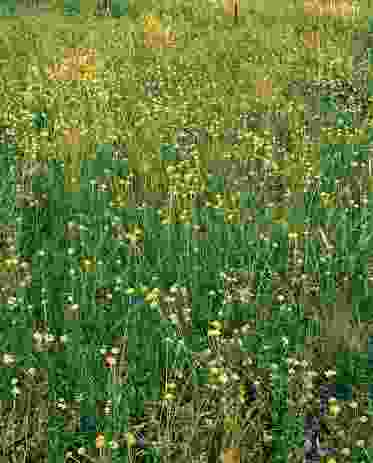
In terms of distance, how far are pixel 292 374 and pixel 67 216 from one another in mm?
2366

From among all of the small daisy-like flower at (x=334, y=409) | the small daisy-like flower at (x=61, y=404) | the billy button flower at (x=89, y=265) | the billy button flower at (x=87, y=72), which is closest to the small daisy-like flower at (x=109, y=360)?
the small daisy-like flower at (x=61, y=404)

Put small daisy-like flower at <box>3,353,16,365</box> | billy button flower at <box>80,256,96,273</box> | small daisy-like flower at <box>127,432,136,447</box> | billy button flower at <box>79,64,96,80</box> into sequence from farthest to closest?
billy button flower at <box>79,64,96,80</box>, billy button flower at <box>80,256,96,273</box>, small daisy-like flower at <box>3,353,16,365</box>, small daisy-like flower at <box>127,432,136,447</box>

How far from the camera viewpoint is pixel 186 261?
4.17m

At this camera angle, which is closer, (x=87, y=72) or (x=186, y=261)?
(x=186, y=261)

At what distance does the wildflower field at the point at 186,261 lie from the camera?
299 centimetres

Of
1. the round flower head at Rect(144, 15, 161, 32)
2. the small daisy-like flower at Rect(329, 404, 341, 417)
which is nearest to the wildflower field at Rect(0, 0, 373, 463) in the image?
the small daisy-like flower at Rect(329, 404, 341, 417)

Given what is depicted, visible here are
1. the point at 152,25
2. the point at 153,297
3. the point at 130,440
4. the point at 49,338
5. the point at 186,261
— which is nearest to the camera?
the point at 130,440

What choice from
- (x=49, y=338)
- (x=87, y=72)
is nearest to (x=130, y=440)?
(x=49, y=338)

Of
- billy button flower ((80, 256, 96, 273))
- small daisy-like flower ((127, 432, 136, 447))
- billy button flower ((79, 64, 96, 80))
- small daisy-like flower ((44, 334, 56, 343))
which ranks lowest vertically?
small daisy-like flower ((127, 432, 136, 447))

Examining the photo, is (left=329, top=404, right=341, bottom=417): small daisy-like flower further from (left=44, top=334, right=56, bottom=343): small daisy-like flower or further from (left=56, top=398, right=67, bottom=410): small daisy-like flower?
(left=44, top=334, right=56, bottom=343): small daisy-like flower

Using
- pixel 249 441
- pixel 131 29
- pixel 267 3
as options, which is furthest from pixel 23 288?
pixel 267 3

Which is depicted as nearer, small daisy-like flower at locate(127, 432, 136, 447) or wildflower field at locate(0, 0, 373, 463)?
small daisy-like flower at locate(127, 432, 136, 447)

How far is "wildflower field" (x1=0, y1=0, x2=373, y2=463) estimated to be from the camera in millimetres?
2994

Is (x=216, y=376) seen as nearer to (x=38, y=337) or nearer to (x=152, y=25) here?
(x=38, y=337)
